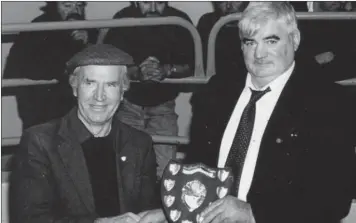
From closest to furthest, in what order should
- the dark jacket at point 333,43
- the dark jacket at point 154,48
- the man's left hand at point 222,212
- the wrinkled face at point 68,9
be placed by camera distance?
1. the man's left hand at point 222,212
2. the dark jacket at point 333,43
3. the dark jacket at point 154,48
4. the wrinkled face at point 68,9

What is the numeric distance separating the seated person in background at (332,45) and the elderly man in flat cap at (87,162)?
1.58m

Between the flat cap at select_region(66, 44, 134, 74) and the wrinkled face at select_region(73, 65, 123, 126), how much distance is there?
0.03 metres

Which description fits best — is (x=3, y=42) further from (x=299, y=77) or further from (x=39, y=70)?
(x=299, y=77)

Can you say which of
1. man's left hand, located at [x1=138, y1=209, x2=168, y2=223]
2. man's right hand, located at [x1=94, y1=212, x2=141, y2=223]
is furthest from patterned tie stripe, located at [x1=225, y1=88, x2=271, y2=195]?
man's right hand, located at [x1=94, y1=212, x2=141, y2=223]

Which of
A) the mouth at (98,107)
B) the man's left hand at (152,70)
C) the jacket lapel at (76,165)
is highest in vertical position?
the mouth at (98,107)

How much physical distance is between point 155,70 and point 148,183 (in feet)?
4.45

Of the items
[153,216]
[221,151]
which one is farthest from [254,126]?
[153,216]

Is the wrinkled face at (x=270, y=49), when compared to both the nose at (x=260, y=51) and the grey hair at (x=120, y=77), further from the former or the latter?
the grey hair at (x=120, y=77)

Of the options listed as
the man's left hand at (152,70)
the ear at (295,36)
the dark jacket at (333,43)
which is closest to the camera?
the ear at (295,36)

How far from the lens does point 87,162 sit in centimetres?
239

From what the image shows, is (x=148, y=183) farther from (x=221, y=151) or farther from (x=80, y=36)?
(x=80, y=36)

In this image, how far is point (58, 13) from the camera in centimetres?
472

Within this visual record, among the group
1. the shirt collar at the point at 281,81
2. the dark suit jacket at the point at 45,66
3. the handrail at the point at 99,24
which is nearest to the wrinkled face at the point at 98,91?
the shirt collar at the point at 281,81

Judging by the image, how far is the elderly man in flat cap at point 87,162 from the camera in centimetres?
226
